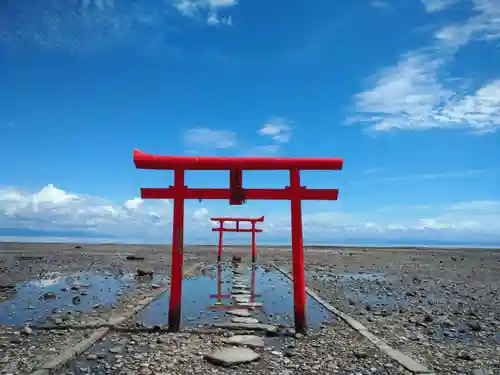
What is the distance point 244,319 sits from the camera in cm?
891

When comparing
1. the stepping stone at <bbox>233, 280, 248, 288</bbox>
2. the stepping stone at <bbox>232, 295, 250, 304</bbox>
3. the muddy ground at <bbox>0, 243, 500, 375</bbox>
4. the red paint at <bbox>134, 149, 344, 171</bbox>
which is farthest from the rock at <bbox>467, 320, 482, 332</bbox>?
the stepping stone at <bbox>233, 280, 248, 288</bbox>

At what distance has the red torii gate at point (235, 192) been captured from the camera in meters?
7.61

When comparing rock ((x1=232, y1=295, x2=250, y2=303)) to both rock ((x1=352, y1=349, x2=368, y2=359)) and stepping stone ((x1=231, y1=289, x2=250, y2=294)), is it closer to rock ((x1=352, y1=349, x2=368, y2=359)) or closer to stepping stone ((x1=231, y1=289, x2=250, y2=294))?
stepping stone ((x1=231, y1=289, x2=250, y2=294))

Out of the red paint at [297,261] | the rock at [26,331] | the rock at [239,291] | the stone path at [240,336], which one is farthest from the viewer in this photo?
the rock at [239,291]

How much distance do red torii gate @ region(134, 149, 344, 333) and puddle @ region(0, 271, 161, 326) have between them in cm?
355

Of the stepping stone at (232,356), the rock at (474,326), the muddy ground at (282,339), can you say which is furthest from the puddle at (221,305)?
the rock at (474,326)

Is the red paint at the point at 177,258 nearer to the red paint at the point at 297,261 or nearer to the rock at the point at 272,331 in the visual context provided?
the rock at the point at 272,331

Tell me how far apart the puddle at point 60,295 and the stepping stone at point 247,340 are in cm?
447

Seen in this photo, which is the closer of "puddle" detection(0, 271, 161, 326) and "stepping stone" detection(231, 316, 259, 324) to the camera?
"stepping stone" detection(231, 316, 259, 324)

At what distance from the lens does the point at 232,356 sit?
19.9 feet

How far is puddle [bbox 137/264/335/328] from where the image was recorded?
901cm

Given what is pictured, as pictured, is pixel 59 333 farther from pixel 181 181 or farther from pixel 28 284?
pixel 28 284

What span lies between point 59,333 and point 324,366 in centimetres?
484

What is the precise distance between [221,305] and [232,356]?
476 centimetres
